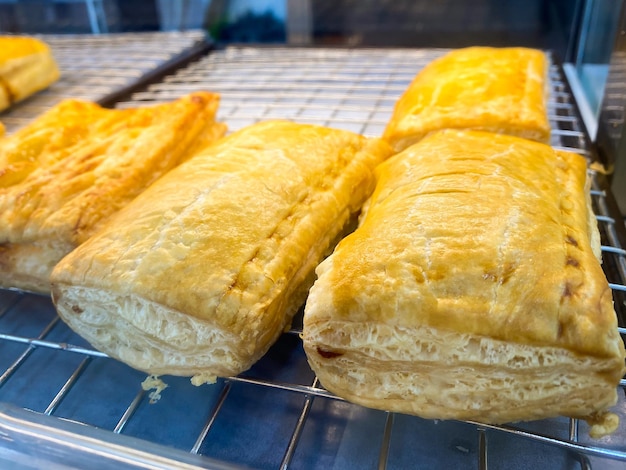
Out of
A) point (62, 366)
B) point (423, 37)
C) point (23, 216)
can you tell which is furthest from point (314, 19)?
point (62, 366)

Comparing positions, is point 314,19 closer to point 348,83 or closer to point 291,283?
point 348,83

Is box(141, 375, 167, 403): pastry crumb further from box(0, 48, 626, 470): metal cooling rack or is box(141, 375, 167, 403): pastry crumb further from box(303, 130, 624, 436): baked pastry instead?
box(303, 130, 624, 436): baked pastry

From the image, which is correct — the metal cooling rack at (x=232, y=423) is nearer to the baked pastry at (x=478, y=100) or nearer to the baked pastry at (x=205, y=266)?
the baked pastry at (x=205, y=266)

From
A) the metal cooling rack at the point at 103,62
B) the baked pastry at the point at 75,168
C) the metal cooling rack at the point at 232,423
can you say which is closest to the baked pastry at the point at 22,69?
the metal cooling rack at the point at 103,62

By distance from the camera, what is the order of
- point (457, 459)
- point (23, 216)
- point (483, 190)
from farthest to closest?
point (23, 216) < point (483, 190) < point (457, 459)

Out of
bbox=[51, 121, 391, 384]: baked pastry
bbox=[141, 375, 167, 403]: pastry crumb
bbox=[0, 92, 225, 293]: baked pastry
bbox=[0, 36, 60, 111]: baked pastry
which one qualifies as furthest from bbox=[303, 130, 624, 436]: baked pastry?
bbox=[0, 36, 60, 111]: baked pastry
